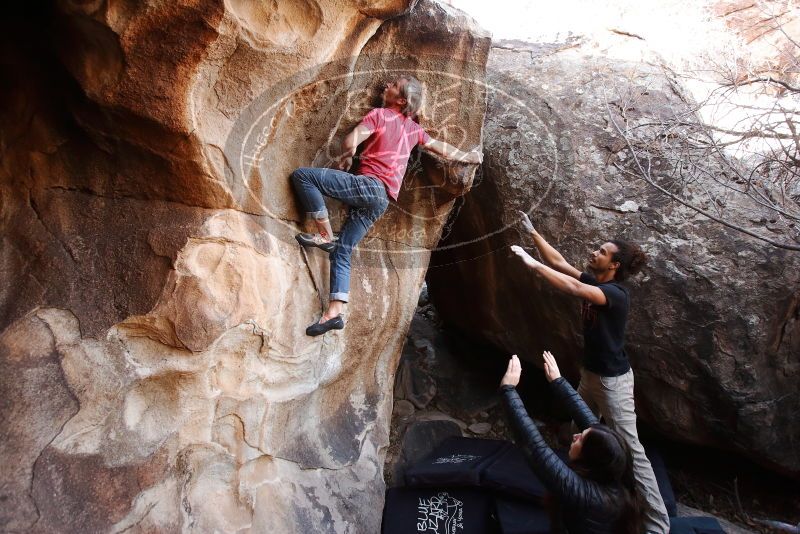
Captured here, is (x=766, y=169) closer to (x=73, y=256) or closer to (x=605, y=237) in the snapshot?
(x=605, y=237)

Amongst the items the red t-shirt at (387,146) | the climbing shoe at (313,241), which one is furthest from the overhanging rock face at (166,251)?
the red t-shirt at (387,146)

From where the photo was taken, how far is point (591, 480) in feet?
7.29

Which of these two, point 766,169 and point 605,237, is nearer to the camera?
point 766,169

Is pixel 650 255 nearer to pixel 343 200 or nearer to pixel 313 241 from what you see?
pixel 343 200

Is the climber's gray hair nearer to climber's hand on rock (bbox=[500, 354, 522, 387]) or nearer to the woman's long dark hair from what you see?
climber's hand on rock (bbox=[500, 354, 522, 387])

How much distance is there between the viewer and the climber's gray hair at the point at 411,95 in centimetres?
314

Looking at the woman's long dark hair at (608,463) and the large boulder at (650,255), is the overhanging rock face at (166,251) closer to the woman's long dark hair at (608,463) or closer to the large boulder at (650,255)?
the large boulder at (650,255)

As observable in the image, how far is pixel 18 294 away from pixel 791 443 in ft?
14.4

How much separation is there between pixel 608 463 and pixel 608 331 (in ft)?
2.87

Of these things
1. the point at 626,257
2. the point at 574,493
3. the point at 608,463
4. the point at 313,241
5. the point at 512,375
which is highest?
the point at 626,257

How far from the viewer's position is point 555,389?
2607 millimetres

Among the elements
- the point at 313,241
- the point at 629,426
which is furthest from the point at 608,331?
the point at 313,241

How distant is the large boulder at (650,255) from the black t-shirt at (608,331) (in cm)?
103

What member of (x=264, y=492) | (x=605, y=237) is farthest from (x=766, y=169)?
(x=264, y=492)
